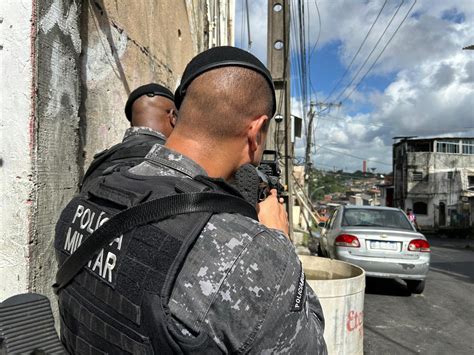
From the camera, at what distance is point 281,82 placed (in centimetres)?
492

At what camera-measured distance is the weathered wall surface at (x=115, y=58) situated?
250 centimetres

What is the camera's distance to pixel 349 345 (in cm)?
283

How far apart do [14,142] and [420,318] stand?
16.9ft

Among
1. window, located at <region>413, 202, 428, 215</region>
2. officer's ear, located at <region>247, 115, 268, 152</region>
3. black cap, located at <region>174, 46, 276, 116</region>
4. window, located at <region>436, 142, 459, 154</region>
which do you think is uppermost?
window, located at <region>436, 142, 459, 154</region>

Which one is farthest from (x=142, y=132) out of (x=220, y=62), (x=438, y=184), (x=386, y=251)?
(x=438, y=184)

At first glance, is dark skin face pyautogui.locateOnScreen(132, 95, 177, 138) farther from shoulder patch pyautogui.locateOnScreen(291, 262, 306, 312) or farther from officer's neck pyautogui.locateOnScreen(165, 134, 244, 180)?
shoulder patch pyautogui.locateOnScreen(291, 262, 306, 312)

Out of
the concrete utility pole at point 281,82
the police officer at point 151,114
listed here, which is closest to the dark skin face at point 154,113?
the police officer at point 151,114

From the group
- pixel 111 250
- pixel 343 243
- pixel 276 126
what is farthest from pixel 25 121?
pixel 343 243

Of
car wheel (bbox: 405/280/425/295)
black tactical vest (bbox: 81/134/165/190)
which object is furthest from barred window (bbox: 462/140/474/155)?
black tactical vest (bbox: 81/134/165/190)

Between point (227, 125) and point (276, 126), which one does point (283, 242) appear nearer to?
point (227, 125)

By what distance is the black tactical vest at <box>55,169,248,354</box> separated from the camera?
83 cm

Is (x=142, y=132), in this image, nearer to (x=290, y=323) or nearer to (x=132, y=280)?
(x=132, y=280)

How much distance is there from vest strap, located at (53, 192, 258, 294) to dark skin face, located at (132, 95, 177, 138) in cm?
147

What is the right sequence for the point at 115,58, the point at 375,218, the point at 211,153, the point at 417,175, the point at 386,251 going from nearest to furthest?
the point at 211,153 → the point at 115,58 → the point at 386,251 → the point at 375,218 → the point at 417,175
